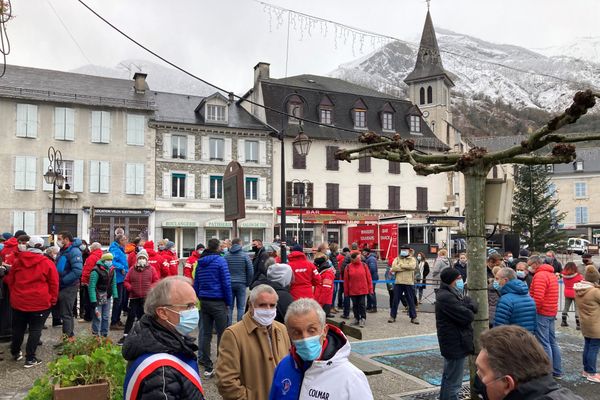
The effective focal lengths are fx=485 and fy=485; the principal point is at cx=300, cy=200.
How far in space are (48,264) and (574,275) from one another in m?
10.00

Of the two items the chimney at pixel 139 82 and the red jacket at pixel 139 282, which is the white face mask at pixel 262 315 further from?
the chimney at pixel 139 82

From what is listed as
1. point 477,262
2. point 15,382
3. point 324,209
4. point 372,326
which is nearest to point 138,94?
point 324,209

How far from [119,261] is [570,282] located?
390 inches

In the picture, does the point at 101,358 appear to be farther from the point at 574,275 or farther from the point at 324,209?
the point at 324,209

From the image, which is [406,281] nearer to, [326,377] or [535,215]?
[326,377]

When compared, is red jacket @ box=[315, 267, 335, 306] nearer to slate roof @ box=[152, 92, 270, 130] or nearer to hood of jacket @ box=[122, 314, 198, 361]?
hood of jacket @ box=[122, 314, 198, 361]

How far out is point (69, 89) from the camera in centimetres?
3045

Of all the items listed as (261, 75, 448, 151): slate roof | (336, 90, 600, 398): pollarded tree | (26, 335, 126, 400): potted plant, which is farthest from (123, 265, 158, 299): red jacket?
(261, 75, 448, 151): slate roof

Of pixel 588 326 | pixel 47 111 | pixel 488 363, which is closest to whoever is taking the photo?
pixel 488 363

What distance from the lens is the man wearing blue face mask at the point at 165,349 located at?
2.38 meters

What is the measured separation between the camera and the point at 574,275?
10180 millimetres

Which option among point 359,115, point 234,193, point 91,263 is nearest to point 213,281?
point 234,193

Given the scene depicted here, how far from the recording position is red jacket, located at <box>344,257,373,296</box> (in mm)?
11234

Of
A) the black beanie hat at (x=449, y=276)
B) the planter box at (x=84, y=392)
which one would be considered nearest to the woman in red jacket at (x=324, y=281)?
the black beanie hat at (x=449, y=276)
